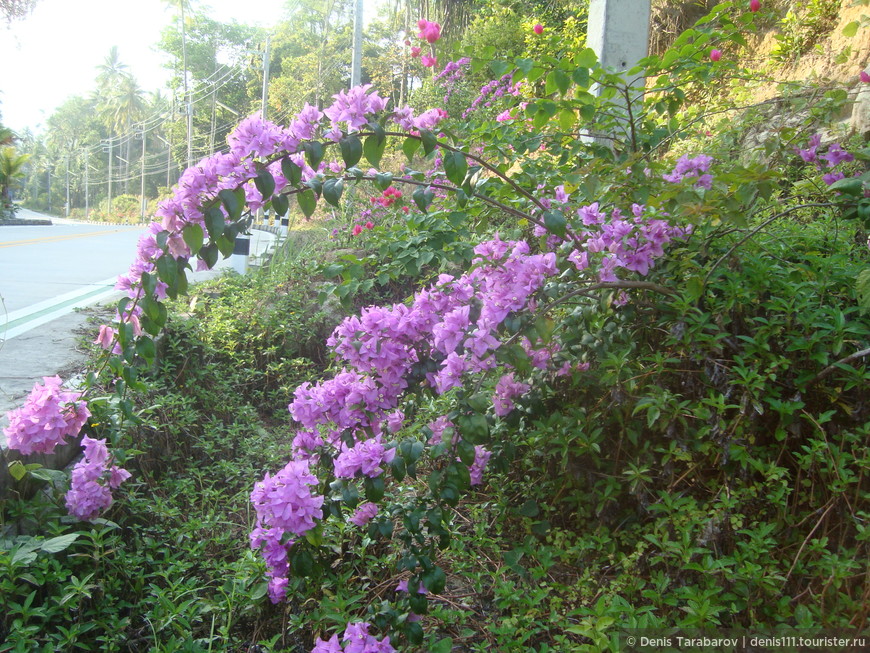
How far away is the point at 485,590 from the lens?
7.31 feet


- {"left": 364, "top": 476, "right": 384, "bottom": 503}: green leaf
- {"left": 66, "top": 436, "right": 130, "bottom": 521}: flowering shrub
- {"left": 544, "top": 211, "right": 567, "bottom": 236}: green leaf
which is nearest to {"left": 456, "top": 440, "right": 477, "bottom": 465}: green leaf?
{"left": 364, "top": 476, "right": 384, "bottom": 503}: green leaf

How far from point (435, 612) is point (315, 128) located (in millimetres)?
1542

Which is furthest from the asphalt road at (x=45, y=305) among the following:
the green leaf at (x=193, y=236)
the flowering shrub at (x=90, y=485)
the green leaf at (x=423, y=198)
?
the green leaf at (x=423, y=198)

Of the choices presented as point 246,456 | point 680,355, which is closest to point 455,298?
point 680,355

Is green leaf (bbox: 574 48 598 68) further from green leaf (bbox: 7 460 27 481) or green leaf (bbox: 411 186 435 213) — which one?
green leaf (bbox: 7 460 27 481)

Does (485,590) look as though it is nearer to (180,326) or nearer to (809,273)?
(809,273)

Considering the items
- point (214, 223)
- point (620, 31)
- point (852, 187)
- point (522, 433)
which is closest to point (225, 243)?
point (214, 223)

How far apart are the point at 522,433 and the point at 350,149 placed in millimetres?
1295

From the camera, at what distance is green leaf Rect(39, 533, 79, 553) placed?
198 cm


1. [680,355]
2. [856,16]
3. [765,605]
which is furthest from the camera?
[856,16]

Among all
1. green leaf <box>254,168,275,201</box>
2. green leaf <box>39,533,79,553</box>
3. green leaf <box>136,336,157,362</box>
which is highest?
green leaf <box>254,168,275,201</box>

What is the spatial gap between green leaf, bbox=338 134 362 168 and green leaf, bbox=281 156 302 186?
15 cm

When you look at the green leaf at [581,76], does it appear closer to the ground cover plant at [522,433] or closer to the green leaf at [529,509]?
the ground cover plant at [522,433]

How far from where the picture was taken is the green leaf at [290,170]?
6.18ft
